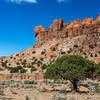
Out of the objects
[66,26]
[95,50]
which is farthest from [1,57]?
[95,50]

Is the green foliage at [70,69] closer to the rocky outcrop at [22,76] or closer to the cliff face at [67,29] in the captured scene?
the rocky outcrop at [22,76]

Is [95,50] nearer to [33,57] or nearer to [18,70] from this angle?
[33,57]

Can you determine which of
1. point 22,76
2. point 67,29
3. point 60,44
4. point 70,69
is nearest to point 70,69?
point 70,69

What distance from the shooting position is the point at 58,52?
78062mm

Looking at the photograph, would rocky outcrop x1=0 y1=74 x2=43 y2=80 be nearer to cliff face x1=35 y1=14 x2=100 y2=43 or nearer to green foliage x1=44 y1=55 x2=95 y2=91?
green foliage x1=44 y1=55 x2=95 y2=91

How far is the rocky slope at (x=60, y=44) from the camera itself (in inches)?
2955

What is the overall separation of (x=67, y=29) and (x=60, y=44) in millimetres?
9854

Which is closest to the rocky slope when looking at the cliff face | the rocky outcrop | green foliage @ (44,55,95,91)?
the cliff face

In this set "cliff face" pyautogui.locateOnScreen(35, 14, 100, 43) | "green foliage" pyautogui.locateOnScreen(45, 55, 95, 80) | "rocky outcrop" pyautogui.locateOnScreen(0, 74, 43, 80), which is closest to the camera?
"green foliage" pyautogui.locateOnScreen(45, 55, 95, 80)

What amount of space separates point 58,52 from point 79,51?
327 inches

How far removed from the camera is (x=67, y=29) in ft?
296

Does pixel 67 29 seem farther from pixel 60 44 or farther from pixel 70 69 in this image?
pixel 70 69

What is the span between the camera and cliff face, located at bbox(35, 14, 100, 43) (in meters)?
85.8

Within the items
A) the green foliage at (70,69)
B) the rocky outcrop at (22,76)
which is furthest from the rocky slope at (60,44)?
the green foliage at (70,69)
